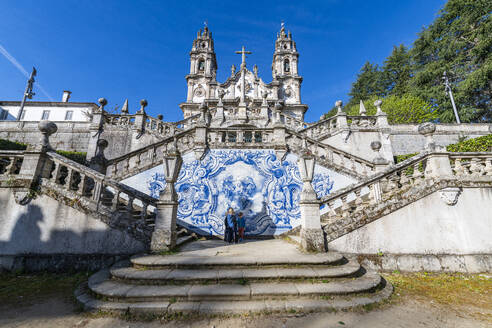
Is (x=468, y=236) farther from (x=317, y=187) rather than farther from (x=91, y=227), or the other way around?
(x=91, y=227)

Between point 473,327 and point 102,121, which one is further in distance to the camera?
point 102,121

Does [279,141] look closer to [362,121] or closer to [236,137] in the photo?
[236,137]

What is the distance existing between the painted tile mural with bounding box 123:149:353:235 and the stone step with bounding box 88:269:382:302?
400cm

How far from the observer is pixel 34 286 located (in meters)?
4.51

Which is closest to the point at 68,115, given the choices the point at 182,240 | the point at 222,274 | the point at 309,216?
the point at 182,240

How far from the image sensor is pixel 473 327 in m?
3.00

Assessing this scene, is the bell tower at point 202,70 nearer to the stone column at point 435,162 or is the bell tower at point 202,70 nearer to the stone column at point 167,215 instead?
the stone column at point 167,215

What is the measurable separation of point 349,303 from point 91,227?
20.2 ft

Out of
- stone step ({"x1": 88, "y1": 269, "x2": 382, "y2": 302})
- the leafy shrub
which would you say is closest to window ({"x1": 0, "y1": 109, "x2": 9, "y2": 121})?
stone step ({"x1": 88, "y1": 269, "x2": 382, "y2": 302})

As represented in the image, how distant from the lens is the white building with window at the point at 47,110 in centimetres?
3544

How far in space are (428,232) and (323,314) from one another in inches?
167

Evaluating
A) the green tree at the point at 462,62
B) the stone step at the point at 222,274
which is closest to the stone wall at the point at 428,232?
the stone step at the point at 222,274

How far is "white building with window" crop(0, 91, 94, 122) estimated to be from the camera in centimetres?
3544

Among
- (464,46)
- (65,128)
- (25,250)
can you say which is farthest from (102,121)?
(464,46)
